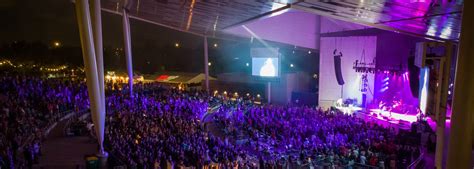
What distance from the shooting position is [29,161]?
9992 millimetres

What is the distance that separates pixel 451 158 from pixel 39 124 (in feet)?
45.6

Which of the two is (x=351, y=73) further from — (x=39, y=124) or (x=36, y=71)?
(x=36, y=71)

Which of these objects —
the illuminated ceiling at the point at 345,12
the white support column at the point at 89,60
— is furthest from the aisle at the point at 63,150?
the illuminated ceiling at the point at 345,12

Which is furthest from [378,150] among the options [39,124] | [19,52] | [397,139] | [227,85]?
[19,52]

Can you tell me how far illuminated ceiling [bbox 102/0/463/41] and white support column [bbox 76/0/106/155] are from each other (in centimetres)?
692

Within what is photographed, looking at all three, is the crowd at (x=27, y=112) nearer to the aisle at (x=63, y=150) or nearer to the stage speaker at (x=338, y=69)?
the aisle at (x=63, y=150)

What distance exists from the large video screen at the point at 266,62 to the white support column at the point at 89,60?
66.2 ft

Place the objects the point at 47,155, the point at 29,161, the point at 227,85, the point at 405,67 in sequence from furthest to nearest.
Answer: the point at 227,85 < the point at 405,67 < the point at 47,155 < the point at 29,161

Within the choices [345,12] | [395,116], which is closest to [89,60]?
[345,12]

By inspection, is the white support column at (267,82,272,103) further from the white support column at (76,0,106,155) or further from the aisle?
the white support column at (76,0,106,155)

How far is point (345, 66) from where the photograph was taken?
94.7ft

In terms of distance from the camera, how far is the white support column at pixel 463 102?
450cm

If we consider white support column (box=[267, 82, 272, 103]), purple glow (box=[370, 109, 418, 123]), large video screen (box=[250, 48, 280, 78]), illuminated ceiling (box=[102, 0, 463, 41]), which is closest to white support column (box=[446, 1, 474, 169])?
illuminated ceiling (box=[102, 0, 463, 41])

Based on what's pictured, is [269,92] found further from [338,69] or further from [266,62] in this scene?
[338,69]
